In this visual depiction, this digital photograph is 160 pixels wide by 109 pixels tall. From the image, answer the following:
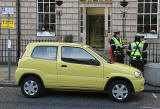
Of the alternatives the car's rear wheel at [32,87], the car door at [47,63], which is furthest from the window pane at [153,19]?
the car's rear wheel at [32,87]

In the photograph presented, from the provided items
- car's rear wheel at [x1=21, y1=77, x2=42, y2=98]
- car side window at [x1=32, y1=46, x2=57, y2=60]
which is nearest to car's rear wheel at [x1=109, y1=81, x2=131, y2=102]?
car side window at [x1=32, y1=46, x2=57, y2=60]

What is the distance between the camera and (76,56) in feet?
25.2

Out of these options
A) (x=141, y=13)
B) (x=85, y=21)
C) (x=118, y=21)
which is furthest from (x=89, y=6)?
(x=141, y=13)

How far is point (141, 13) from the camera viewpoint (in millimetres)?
16016

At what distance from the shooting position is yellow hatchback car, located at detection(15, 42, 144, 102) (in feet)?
24.6

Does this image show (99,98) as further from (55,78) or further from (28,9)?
(28,9)

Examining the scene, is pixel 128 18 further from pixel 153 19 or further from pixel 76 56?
pixel 76 56

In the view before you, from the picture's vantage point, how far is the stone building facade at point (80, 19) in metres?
15.9

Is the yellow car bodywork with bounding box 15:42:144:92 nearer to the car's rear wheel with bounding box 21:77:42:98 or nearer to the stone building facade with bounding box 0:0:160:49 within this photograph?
the car's rear wheel with bounding box 21:77:42:98

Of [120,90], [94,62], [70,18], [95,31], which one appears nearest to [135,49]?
[120,90]

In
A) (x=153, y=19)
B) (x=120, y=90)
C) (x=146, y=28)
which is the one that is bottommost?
(x=120, y=90)

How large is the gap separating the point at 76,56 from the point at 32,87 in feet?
5.29

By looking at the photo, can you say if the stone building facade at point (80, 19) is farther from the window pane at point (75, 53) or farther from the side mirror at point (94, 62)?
the side mirror at point (94, 62)

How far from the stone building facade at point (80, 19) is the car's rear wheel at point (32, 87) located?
8.45 meters
